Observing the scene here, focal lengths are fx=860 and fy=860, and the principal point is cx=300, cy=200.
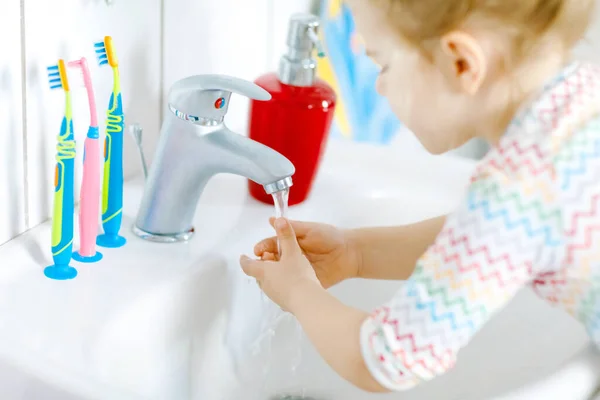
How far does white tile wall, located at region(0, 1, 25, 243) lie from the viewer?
0.63 meters

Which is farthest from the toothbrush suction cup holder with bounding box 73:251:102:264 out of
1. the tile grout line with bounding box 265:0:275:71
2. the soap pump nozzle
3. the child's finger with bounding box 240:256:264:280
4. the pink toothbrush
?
the tile grout line with bounding box 265:0:275:71

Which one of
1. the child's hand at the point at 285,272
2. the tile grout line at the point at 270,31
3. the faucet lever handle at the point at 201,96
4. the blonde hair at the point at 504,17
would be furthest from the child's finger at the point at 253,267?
the tile grout line at the point at 270,31

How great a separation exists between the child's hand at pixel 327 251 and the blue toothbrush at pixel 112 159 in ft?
0.50

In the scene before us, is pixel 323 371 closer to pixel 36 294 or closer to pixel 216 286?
pixel 216 286

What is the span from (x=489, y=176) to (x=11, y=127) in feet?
1.19

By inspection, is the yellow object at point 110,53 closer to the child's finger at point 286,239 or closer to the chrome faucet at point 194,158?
the chrome faucet at point 194,158

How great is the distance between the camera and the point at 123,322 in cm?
65

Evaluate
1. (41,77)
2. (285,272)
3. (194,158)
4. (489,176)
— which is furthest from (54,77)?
(489,176)

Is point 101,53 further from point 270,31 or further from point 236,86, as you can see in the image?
point 270,31

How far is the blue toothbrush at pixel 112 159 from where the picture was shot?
710mm

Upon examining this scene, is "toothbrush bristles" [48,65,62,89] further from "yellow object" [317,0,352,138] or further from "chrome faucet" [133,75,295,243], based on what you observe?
"yellow object" [317,0,352,138]

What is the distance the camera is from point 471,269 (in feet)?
1.67

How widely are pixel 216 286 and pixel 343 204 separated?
0.21m

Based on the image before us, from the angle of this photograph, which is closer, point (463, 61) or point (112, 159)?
point (463, 61)
